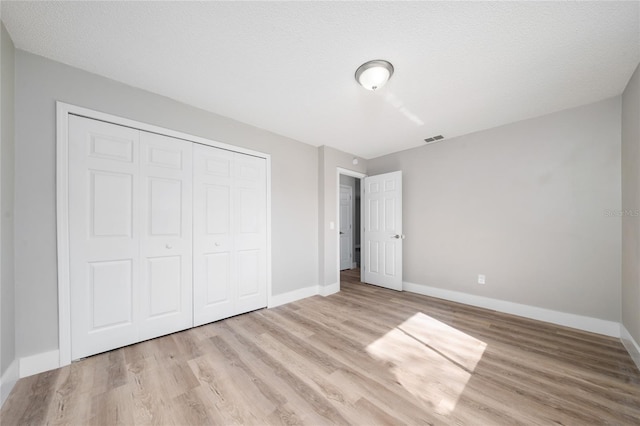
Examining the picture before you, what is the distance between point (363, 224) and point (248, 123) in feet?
9.37

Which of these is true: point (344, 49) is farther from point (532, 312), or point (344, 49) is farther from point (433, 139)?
point (532, 312)

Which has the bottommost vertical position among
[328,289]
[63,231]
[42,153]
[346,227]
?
[328,289]

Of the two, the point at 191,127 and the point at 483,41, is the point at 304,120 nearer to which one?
the point at 191,127

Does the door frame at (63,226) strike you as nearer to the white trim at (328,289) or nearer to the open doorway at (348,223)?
the white trim at (328,289)

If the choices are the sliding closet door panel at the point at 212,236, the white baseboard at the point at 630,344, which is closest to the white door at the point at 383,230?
the white baseboard at the point at 630,344

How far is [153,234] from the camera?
2361 mm

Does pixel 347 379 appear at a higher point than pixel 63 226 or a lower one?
lower

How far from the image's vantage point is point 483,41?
1672mm

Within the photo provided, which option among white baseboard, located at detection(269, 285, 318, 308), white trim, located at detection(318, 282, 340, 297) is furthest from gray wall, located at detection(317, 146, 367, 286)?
white baseboard, located at detection(269, 285, 318, 308)

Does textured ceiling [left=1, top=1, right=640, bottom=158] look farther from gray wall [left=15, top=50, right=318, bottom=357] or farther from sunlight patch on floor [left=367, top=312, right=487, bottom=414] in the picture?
sunlight patch on floor [left=367, top=312, right=487, bottom=414]

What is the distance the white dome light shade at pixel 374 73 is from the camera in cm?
190

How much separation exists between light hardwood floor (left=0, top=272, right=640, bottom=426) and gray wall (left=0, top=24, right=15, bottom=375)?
39 cm

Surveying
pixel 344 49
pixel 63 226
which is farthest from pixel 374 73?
pixel 63 226

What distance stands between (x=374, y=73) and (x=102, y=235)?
9.23 ft
